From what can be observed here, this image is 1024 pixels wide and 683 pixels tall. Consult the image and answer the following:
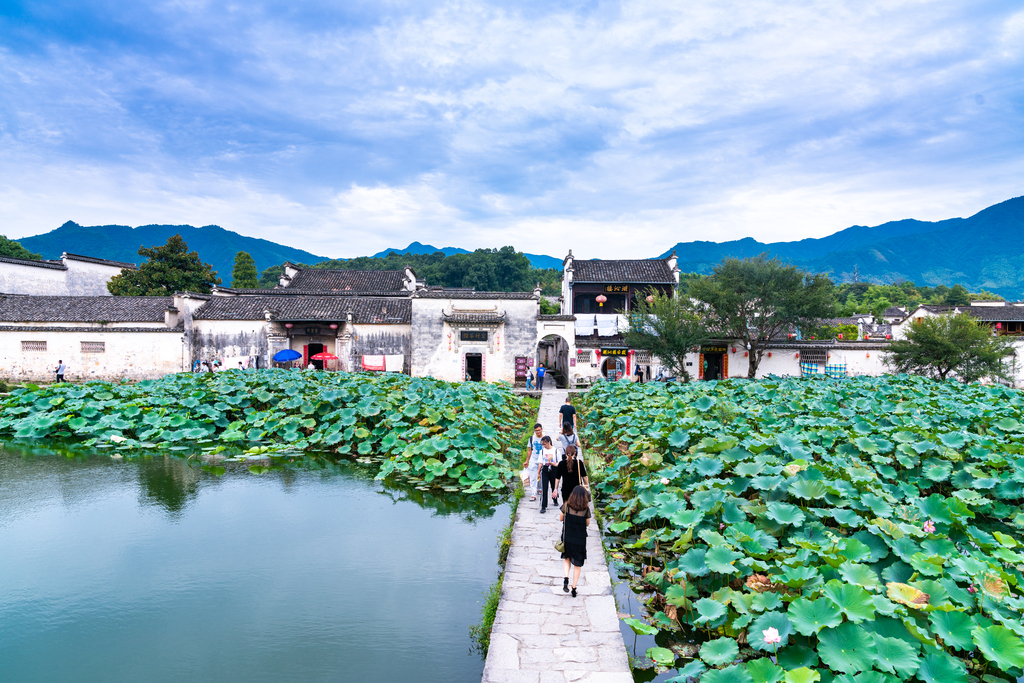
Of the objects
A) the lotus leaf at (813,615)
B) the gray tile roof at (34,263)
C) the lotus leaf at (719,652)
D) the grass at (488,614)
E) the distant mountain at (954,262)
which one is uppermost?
the distant mountain at (954,262)

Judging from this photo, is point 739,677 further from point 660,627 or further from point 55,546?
point 55,546

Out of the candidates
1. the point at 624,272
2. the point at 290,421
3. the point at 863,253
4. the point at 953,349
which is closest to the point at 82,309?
the point at 290,421

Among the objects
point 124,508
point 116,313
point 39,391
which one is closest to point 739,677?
point 124,508

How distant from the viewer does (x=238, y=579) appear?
18.0ft

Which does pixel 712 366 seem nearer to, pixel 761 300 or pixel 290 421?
pixel 761 300

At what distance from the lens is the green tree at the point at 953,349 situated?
1764cm

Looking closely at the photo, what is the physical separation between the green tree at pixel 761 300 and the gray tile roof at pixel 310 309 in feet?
37.6

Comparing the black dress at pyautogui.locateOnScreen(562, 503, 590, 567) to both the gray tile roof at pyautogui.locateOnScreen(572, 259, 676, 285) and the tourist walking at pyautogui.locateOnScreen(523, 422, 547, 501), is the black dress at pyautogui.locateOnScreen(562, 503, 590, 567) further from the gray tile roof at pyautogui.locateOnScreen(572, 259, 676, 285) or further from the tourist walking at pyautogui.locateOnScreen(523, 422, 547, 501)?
the gray tile roof at pyautogui.locateOnScreen(572, 259, 676, 285)

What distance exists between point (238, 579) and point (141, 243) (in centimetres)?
19990

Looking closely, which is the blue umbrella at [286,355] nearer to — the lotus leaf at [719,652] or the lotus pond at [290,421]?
the lotus pond at [290,421]

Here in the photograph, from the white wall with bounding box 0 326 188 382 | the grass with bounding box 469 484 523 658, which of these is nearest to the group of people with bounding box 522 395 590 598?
the grass with bounding box 469 484 523 658

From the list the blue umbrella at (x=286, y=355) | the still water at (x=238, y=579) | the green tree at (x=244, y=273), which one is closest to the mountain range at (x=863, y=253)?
the green tree at (x=244, y=273)

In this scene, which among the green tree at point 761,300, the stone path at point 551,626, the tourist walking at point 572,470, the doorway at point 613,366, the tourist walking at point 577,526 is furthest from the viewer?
the doorway at point 613,366

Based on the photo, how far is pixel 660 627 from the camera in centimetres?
445
